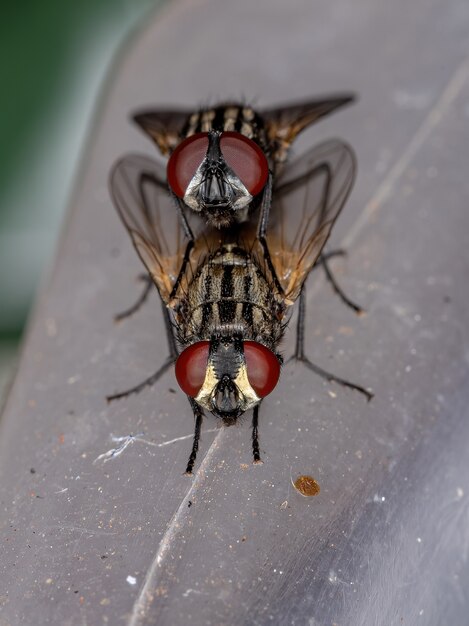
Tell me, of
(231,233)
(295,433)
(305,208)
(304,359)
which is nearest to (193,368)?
(295,433)

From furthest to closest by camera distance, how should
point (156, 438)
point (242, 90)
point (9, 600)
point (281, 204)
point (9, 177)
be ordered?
point (9, 177), point (242, 90), point (281, 204), point (156, 438), point (9, 600)

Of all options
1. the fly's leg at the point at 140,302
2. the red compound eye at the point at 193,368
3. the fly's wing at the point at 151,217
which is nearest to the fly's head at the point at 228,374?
the red compound eye at the point at 193,368

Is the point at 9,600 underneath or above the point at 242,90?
underneath

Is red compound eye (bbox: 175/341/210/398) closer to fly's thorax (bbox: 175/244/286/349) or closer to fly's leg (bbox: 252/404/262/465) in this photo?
fly's thorax (bbox: 175/244/286/349)

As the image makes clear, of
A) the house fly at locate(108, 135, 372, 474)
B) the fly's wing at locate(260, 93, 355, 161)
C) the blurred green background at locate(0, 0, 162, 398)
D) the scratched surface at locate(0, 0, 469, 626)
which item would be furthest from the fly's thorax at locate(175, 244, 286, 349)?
the blurred green background at locate(0, 0, 162, 398)

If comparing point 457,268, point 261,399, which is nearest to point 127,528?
point 261,399

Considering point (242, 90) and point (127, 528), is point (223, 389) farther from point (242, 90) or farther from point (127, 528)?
point (242, 90)

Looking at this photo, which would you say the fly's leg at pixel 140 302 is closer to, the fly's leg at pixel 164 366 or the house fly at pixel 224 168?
the house fly at pixel 224 168
